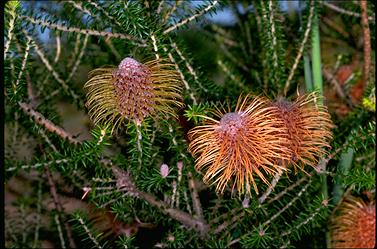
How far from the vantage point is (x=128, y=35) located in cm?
60

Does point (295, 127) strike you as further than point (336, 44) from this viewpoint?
No

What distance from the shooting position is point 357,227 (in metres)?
0.72

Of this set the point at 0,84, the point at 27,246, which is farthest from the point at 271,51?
the point at 27,246

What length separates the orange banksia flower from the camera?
71 centimetres

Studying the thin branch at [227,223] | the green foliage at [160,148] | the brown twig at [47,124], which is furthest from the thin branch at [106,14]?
the thin branch at [227,223]

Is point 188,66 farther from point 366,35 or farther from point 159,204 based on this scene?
point 366,35

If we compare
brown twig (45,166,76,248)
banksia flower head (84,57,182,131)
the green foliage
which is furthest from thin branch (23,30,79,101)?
banksia flower head (84,57,182,131)

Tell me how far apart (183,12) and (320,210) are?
284 millimetres

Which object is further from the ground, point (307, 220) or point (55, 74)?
point (55, 74)

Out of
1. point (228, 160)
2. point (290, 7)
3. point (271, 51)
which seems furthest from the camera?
point (290, 7)

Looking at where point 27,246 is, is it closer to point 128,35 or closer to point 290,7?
point 128,35

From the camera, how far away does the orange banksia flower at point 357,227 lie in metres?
0.71

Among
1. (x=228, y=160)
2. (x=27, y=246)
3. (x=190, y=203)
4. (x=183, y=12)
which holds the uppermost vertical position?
(x=183, y=12)

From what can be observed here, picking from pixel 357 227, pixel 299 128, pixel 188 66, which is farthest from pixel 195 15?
pixel 357 227
